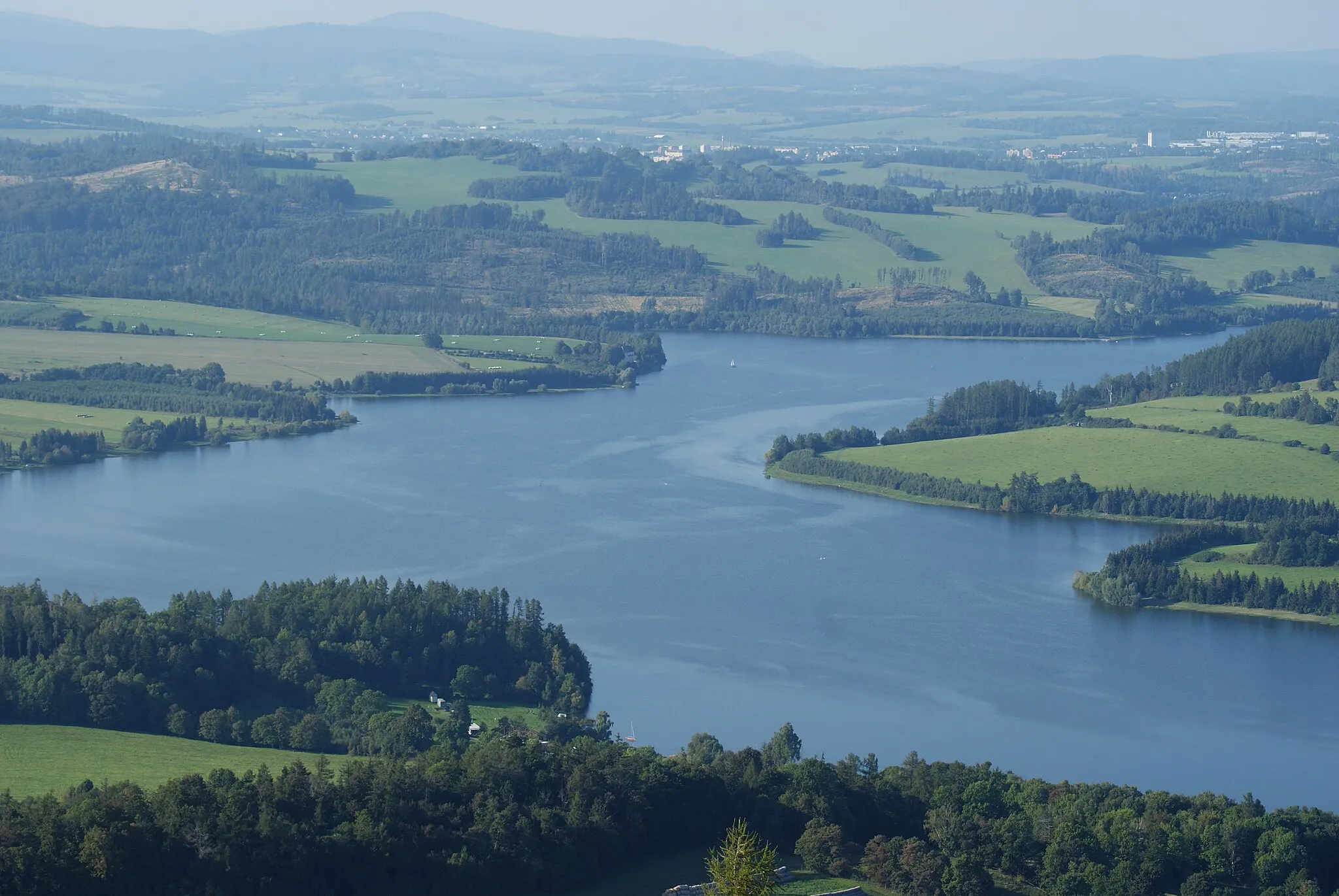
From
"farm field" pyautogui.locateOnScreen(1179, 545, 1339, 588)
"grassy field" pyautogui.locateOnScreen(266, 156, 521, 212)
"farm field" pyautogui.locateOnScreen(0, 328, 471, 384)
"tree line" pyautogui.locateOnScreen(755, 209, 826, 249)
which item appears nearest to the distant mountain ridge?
"grassy field" pyautogui.locateOnScreen(266, 156, 521, 212)

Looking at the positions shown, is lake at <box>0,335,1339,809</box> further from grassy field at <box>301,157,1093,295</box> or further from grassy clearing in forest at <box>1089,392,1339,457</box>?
grassy field at <box>301,157,1093,295</box>

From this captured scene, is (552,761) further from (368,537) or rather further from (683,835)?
(368,537)

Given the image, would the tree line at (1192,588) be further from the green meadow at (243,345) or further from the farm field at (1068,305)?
the farm field at (1068,305)

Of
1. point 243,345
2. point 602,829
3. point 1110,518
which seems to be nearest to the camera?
point 602,829

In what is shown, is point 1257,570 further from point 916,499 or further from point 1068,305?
point 1068,305

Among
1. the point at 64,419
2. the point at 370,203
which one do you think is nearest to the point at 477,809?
the point at 64,419

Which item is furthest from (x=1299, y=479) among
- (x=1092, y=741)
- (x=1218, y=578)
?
(x=1092, y=741)
